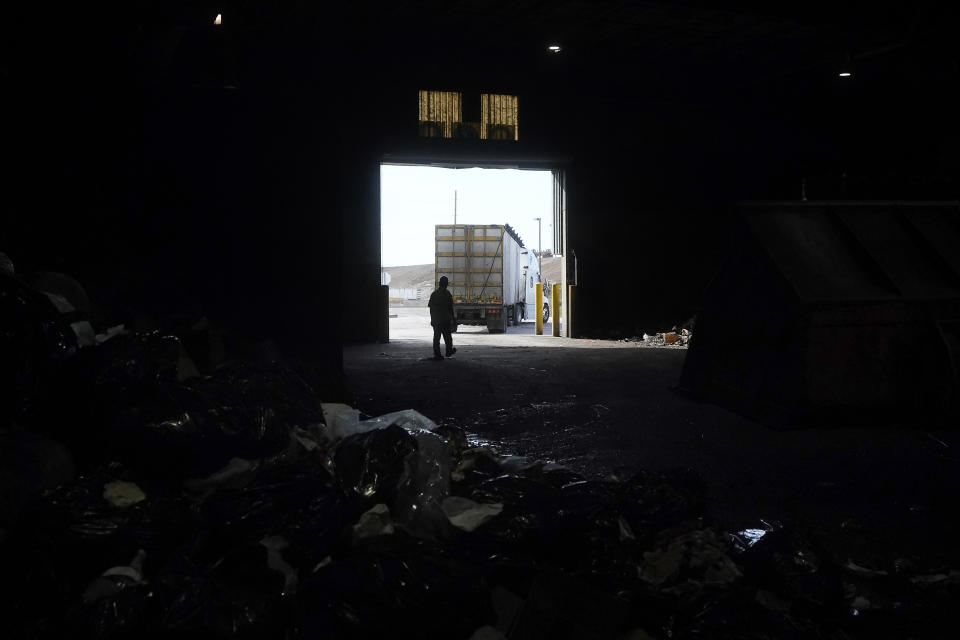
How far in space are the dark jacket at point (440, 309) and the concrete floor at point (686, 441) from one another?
2.07 metres

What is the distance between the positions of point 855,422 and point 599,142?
10129 mm

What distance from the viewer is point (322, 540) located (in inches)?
92.7

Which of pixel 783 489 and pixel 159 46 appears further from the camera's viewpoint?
pixel 159 46

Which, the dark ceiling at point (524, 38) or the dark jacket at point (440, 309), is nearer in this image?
the dark ceiling at point (524, 38)

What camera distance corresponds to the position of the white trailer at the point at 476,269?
19.1 meters

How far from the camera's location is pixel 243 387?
2906 millimetres

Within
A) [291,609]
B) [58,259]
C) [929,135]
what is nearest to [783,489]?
[291,609]

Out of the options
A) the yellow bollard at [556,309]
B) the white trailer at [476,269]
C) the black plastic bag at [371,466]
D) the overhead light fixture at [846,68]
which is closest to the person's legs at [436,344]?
the yellow bollard at [556,309]

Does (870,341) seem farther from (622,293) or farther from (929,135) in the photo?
(929,135)

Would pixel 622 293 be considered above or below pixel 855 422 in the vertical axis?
above

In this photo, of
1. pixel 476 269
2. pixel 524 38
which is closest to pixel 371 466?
pixel 524 38

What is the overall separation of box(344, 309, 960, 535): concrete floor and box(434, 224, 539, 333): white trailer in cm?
1016

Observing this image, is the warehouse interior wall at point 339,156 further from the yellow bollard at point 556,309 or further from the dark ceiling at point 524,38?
the yellow bollard at point 556,309

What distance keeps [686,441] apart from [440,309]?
21.1 ft
